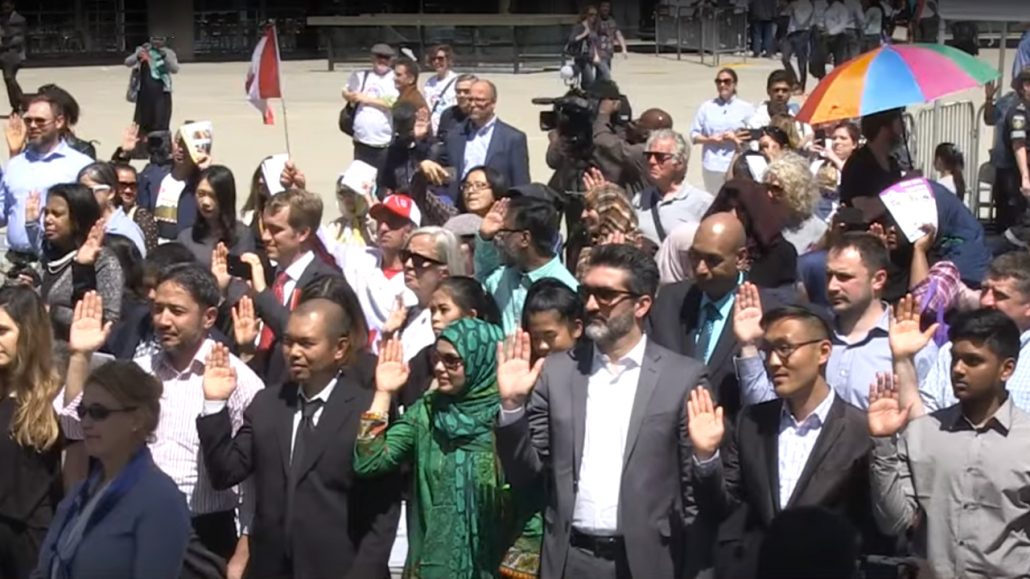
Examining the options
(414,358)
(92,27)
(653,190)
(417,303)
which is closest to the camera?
(414,358)

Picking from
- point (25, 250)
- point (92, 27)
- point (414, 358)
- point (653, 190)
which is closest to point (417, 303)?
point (414, 358)

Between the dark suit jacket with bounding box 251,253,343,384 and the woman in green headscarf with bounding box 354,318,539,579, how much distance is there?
2.93 ft

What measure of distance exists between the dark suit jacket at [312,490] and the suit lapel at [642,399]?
2.79ft

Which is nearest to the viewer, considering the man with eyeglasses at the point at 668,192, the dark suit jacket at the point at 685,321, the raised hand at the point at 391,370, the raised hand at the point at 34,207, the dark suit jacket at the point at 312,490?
the dark suit jacket at the point at 312,490

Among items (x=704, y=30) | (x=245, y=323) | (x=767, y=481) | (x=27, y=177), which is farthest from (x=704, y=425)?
(x=704, y=30)

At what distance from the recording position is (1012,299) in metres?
6.21

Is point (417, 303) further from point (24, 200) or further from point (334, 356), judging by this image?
point (24, 200)

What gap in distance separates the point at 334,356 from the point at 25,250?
4259 millimetres

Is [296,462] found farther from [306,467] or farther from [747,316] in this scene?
[747,316]

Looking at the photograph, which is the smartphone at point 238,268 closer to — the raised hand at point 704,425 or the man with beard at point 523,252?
the man with beard at point 523,252

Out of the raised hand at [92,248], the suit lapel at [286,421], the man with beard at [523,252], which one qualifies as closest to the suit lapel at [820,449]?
the suit lapel at [286,421]

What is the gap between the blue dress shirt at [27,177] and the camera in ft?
32.0

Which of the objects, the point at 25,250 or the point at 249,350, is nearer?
the point at 249,350

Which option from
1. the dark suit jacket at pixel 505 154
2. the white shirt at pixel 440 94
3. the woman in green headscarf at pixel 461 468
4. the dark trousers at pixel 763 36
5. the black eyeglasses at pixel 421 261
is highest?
the dark trousers at pixel 763 36
